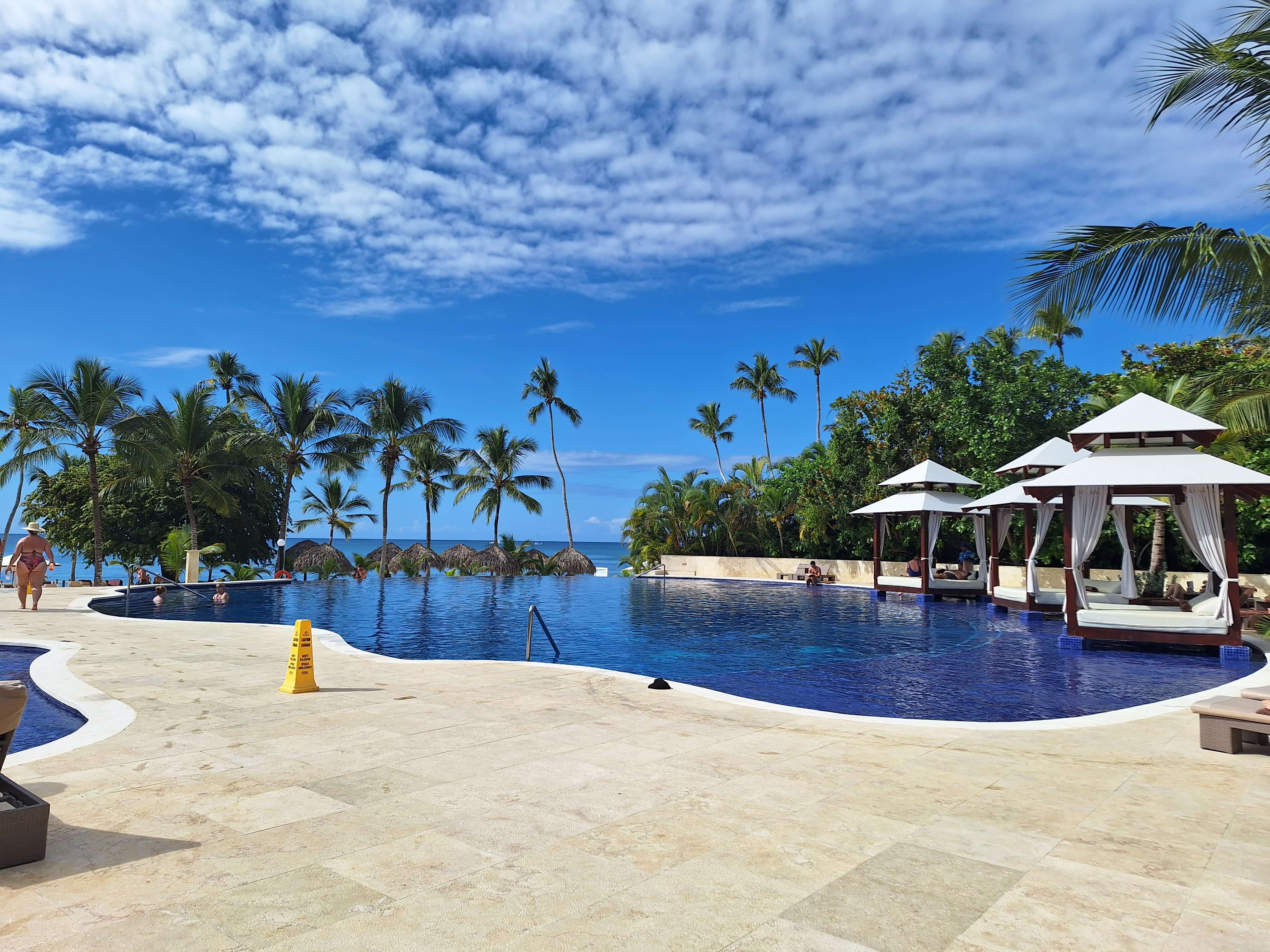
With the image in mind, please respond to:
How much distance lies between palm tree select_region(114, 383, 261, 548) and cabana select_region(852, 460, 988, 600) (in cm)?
2283

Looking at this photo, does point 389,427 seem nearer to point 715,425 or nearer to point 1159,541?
point 715,425

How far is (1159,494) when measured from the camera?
561 inches

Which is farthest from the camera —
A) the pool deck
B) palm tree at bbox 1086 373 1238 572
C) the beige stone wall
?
the beige stone wall

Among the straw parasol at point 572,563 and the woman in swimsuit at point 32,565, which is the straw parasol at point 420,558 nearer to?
the straw parasol at point 572,563

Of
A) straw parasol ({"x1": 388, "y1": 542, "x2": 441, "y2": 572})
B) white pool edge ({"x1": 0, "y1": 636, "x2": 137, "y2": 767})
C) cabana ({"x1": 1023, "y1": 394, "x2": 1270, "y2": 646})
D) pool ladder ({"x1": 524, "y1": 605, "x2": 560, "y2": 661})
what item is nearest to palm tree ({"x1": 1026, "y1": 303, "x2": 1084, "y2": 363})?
cabana ({"x1": 1023, "y1": 394, "x2": 1270, "y2": 646})

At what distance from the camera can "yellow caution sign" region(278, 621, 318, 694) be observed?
7.53 meters

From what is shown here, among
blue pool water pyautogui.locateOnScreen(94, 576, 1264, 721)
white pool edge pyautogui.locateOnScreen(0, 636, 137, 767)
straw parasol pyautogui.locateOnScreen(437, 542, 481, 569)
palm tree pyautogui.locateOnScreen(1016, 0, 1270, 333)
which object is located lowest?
blue pool water pyautogui.locateOnScreen(94, 576, 1264, 721)

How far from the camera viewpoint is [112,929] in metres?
2.77

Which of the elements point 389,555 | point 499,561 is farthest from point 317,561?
point 499,561

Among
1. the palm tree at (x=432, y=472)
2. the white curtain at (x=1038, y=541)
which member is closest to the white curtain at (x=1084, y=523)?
the white curtain at (x=1038, y=541)

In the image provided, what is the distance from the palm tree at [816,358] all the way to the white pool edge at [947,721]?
Result: 35048 millimetres

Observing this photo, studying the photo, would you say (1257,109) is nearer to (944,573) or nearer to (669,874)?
(669,874)

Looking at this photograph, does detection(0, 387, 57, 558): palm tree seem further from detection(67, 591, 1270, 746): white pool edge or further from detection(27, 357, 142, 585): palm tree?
detection(67, 591, 1270, 746): white pool edge

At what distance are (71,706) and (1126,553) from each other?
17.8 metres
